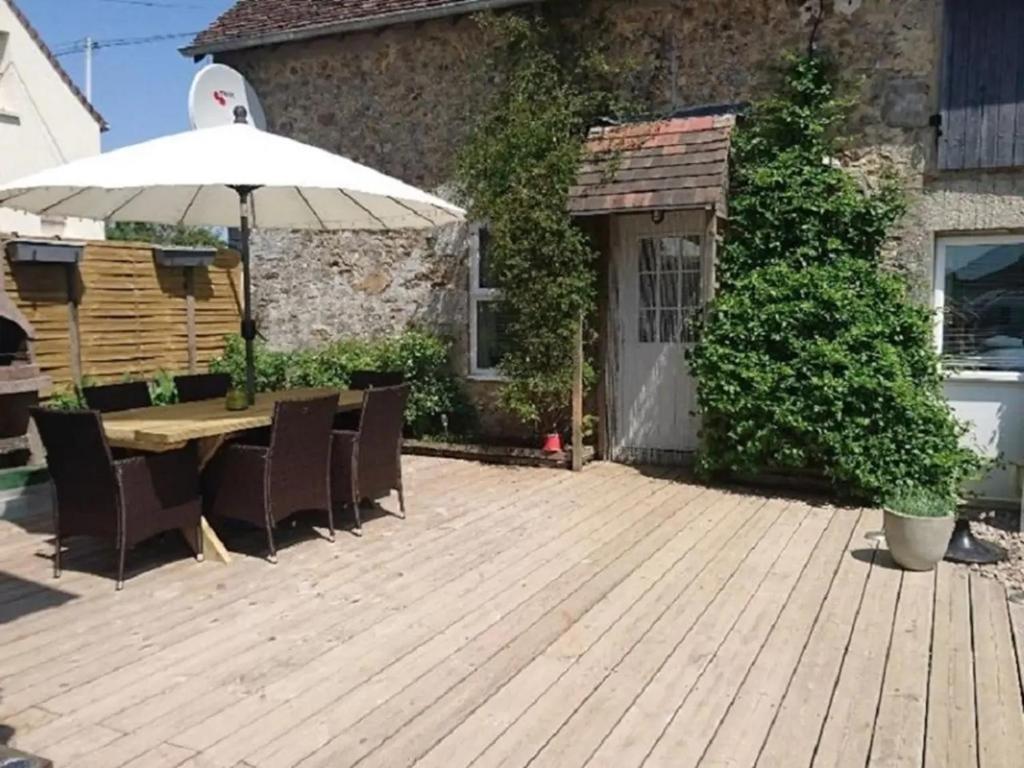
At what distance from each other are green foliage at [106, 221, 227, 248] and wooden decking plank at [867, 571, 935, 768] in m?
19.4

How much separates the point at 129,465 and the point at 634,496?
3912mm

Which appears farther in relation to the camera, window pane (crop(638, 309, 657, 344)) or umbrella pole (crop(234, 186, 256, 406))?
window pane (crop(638, 309, 657, 344))

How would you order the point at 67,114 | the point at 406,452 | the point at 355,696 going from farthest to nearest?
the point at 67,114, the point at 406,452, the point at 355,696

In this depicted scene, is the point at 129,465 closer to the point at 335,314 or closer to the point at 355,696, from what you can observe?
the point at 355,696

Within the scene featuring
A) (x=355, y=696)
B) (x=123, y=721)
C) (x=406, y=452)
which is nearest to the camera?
(x=123, y=721)

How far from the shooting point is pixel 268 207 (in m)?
6.55

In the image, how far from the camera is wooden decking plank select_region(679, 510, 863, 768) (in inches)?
116

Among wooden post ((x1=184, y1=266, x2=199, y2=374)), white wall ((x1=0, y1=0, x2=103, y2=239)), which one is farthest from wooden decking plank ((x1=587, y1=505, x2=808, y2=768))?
white wall ((x1=0, y1=0, x2=103, y2=239))

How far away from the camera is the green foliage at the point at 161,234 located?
70.8ft

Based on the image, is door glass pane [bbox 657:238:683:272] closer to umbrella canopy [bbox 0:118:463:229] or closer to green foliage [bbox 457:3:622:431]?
green foliage [bbox 457:3:622:431]

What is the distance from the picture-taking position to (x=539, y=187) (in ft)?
25.3

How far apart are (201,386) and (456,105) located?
4.12 metres

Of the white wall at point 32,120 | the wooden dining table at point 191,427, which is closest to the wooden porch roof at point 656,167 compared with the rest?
the wooden dining table at point 191,427

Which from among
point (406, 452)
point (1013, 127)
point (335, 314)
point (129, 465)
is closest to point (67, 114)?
point (335, 314)
